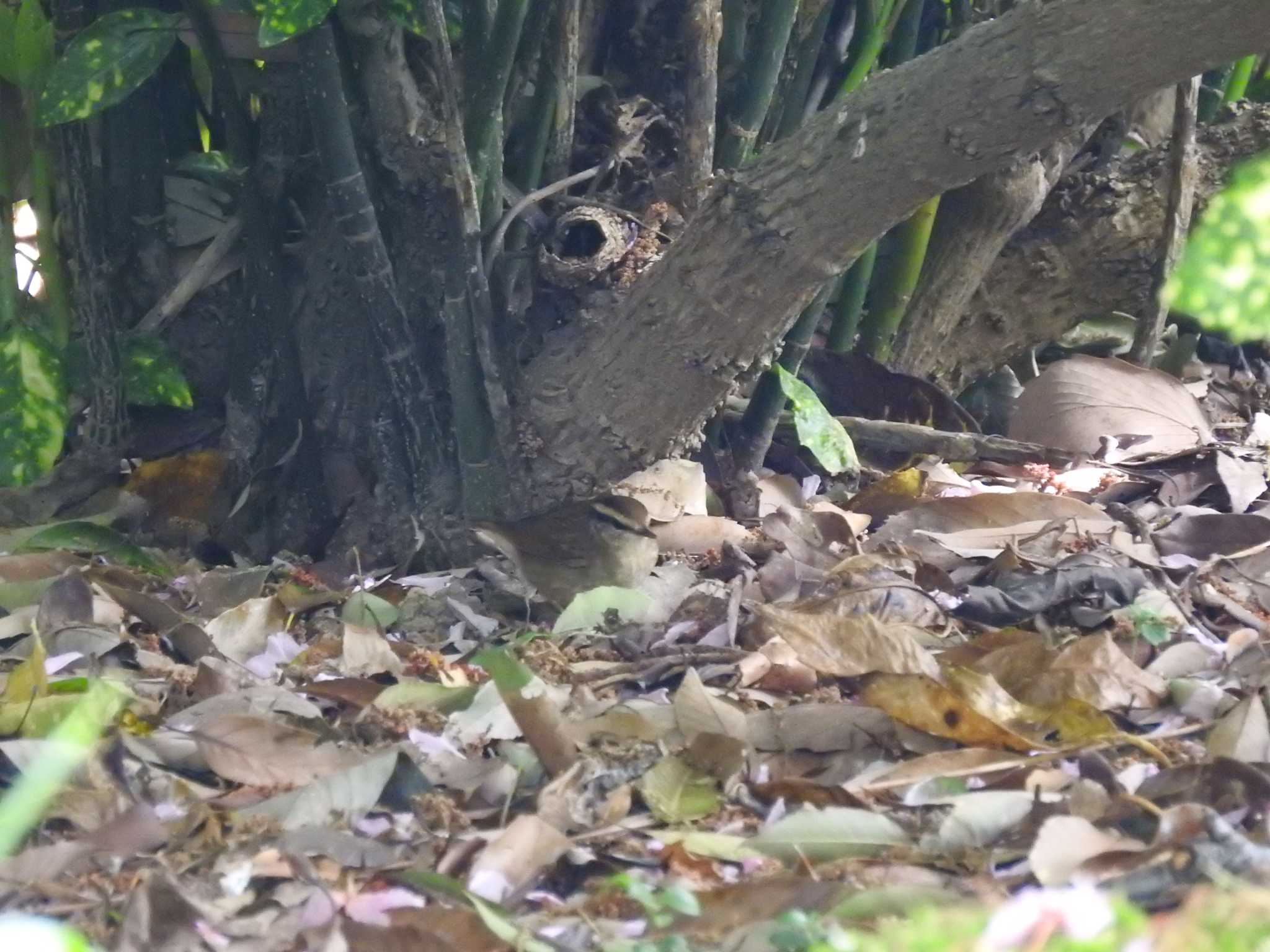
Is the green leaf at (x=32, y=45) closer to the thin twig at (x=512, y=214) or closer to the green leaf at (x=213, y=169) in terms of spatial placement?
the green leaf at (x=213, y=169)

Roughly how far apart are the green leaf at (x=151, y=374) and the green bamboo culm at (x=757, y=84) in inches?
29.9

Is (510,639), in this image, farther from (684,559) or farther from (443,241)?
(443,241)

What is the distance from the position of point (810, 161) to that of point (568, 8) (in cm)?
40

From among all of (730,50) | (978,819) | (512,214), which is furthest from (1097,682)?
(730,50)

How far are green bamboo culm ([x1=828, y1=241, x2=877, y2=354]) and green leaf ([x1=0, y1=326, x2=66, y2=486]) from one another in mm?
1093

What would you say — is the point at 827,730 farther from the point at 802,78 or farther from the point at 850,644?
the point at 802,78

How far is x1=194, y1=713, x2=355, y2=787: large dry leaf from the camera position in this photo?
956 mm

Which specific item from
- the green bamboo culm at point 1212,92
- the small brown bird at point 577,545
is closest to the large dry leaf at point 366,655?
the small brown bird at point 577,545

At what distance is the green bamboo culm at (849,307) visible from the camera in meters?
2.01

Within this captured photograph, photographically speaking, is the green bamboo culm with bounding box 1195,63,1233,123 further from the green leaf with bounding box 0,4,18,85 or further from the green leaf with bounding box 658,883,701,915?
the green leaf with bounding box 658,883,701,915

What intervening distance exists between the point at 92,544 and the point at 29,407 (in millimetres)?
186

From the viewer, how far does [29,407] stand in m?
1.59

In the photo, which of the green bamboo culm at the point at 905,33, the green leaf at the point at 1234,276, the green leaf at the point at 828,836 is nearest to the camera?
the green leaf at the point at 1234,276

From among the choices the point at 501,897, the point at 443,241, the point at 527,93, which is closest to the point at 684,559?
the point at 443,241
